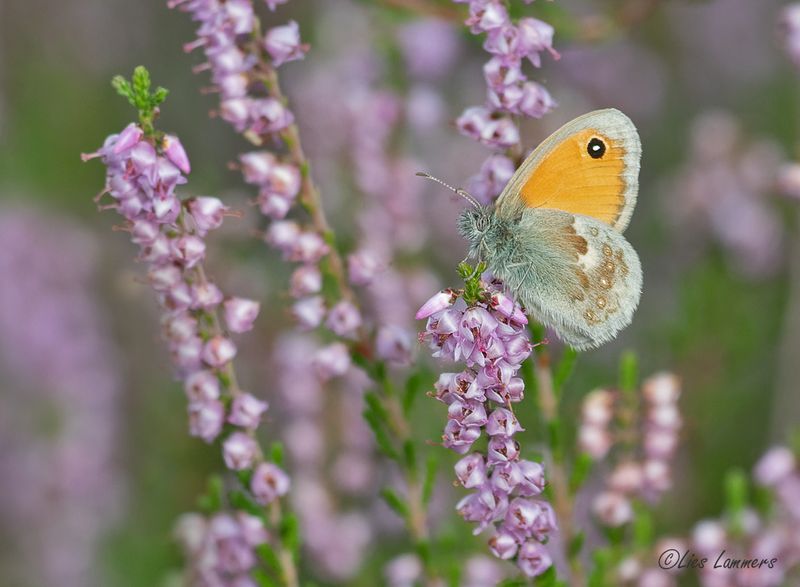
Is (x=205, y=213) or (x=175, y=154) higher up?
(x=175, y=154)

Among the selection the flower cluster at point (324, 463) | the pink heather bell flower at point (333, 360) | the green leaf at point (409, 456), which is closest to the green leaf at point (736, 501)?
the green leaf at point (409, 456)

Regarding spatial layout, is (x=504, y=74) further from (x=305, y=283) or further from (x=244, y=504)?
(x=244, y=504)

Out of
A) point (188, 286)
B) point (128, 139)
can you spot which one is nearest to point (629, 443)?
point (188, 286)

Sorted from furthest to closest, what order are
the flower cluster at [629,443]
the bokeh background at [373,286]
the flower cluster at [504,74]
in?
the bokeh background at [373,286] < the flower cluster at [629,443] < the flower cluster at [504,74]

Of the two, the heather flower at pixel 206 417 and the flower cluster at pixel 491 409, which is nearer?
the flower cluster at pixel 491 409

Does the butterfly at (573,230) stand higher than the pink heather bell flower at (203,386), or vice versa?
the butterfly at (573,230)

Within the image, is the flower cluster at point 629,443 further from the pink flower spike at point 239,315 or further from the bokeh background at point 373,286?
the pink flower spike at point 239,315

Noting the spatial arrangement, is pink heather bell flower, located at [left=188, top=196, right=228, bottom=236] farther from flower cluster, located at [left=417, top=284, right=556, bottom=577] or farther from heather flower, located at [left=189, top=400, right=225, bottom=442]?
flower cluster, located at [left=417, top=284, right=556, bottom=577]
